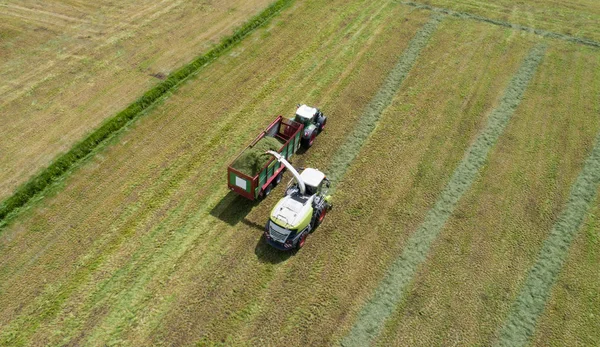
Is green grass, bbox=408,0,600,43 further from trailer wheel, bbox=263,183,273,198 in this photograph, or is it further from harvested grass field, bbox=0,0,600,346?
trailer wheel, bbox=263,183,273,198

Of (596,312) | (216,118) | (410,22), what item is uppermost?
(410,22)

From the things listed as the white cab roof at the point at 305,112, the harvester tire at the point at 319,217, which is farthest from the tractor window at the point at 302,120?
the harvester tire at the point at 319,217

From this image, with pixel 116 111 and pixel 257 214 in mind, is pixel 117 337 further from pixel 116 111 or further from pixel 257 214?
pixel 116 111

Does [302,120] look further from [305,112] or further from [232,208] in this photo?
[232,208]

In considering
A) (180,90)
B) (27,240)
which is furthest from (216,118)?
(27,240)

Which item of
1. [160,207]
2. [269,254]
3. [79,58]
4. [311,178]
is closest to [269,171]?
[311,178]

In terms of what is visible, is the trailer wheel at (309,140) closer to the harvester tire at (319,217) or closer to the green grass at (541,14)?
the harvester tire at (319,217)

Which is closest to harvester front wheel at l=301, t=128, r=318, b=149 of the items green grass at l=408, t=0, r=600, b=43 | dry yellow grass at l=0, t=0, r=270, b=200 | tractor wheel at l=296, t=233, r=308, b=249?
tractor wheel at l=296, t=233, r=308, b=249

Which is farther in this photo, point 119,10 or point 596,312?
point 119,10
